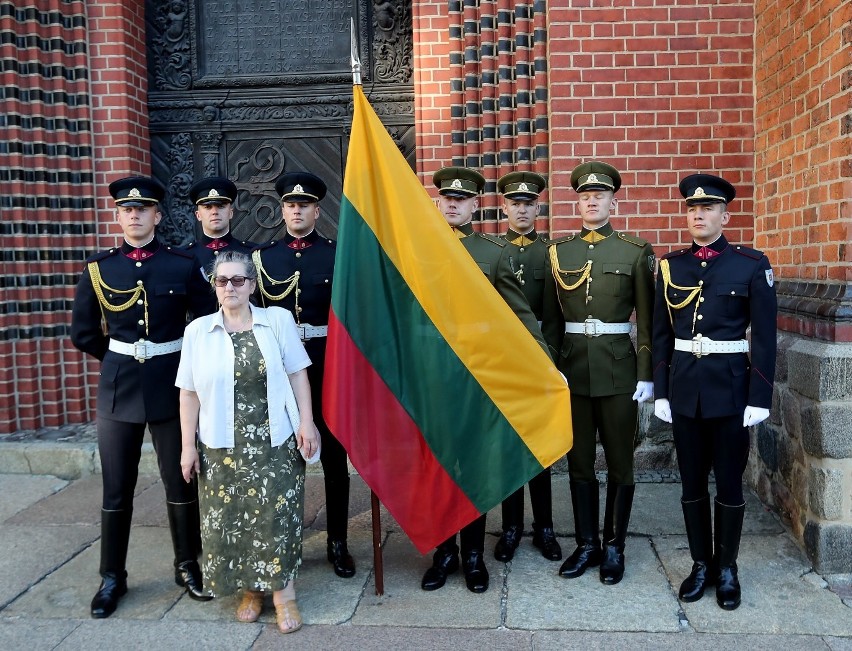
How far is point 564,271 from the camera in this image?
4.01 m

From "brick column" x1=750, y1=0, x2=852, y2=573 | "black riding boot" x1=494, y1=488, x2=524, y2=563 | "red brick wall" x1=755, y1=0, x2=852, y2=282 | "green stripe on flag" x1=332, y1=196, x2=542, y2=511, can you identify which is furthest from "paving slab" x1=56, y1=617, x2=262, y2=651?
"red brick wall" x1=755, y1=0, x2=852, y2=282

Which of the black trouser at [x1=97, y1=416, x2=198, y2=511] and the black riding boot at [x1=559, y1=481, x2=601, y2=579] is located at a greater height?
the black trouser at [x1=97, y1=416, x2=198, y2=511]

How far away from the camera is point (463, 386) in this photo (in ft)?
11.9

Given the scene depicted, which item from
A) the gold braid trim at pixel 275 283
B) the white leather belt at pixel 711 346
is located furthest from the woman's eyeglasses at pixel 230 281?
the white leather belt at pixel 711 346

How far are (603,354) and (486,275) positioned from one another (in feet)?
2.29

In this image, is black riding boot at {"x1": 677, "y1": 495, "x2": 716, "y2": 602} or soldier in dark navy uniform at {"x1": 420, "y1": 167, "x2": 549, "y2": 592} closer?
black riding boot at {"x1": 677, "y1": 495, "x2": 716, "y2": 602}

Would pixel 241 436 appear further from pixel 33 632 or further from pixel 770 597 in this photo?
pixel 770 597

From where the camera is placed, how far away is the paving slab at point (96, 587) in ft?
12.0

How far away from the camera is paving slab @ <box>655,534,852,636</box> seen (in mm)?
3379

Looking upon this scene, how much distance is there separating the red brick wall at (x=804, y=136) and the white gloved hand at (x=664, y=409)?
1166 mm

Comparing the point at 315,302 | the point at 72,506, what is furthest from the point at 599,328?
the point at 72,506

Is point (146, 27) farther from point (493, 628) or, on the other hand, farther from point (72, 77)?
point (493, 628)

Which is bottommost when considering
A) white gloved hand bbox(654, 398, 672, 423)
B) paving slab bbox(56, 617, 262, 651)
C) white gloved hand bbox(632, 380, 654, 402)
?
paving slab bbox(56, 617, 262, 651)

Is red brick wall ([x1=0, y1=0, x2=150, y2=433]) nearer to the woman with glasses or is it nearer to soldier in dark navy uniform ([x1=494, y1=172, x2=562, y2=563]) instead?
the woman with glasses
